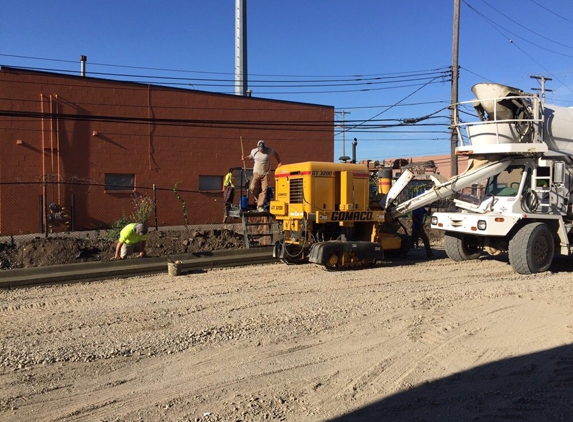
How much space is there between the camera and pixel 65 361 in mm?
5504

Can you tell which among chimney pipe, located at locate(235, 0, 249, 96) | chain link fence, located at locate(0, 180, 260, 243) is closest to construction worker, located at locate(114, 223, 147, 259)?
chain link fence, located at locate(0, 180, 260, 243)

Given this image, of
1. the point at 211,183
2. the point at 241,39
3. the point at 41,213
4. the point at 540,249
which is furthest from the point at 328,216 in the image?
the point at 241,39

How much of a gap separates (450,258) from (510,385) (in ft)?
26.5

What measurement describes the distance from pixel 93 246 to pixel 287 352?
319 inches

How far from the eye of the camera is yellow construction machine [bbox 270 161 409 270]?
429 inches

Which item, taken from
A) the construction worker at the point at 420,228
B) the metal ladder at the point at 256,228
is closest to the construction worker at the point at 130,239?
the metal ladder at the point at 256,228

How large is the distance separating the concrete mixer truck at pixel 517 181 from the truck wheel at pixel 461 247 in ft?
1.73

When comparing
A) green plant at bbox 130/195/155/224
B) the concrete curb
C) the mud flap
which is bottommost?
the concrete curb

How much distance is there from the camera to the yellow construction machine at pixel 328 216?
10.9m

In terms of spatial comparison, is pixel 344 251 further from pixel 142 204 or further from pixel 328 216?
pixel 142 204

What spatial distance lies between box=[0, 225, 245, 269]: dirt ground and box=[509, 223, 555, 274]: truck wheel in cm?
655

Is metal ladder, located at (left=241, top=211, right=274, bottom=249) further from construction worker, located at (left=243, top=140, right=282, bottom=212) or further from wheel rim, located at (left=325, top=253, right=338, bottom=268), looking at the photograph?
wheel rim, located at (left=325, top=253, right=338, bottom=268)

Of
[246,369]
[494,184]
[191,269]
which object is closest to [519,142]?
[494,184]

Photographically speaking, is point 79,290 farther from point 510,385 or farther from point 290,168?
point 510,385
